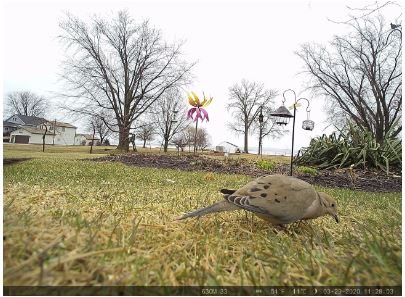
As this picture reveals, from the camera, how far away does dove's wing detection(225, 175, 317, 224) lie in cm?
79

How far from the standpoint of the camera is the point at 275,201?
81cm

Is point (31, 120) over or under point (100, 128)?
under

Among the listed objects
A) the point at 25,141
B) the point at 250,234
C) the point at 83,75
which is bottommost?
the point at 250,234

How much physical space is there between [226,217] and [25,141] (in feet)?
2.23

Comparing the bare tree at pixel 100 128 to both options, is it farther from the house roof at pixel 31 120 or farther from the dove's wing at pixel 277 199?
the dove's wing at pixel 277 199

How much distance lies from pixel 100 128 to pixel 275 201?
3.98 metres

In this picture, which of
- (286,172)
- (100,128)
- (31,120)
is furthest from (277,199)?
(100,128)

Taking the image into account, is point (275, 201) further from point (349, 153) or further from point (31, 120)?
point (349, 153)

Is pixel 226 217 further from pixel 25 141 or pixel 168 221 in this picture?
pixel 25 141

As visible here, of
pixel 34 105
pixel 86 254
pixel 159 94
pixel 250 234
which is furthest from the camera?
pixel 159 94

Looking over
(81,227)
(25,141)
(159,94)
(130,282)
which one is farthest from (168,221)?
(159,94)

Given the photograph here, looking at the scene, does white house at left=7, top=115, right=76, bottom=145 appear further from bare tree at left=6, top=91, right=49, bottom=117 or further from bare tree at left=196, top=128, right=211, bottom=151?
bare tree at left=196, top=128, right=211, bottom=151

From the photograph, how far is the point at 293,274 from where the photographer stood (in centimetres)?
50
